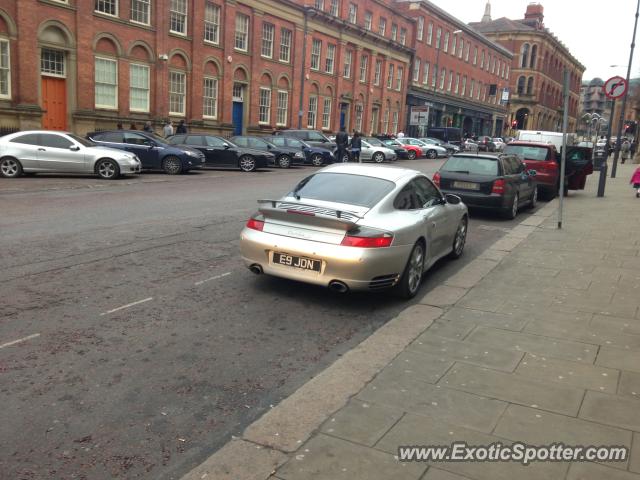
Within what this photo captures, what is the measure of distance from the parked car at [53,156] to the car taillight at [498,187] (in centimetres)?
1110

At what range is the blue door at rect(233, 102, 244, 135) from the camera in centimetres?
3525

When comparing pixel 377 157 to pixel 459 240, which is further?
pixel 377 157

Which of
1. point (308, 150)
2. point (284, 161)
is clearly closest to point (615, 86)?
point (284, 161)

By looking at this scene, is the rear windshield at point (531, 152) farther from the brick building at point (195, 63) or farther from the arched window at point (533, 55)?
the arched window at point (533, 55)

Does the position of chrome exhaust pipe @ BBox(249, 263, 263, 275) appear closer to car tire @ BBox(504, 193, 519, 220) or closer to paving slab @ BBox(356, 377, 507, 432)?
paving slab @ BBox(356, 377, 507, 432)

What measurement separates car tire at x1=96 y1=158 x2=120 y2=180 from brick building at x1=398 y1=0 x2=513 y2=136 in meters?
36.8

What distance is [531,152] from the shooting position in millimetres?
17750

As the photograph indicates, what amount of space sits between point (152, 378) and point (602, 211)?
1386 cm

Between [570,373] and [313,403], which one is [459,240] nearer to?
[570,373]

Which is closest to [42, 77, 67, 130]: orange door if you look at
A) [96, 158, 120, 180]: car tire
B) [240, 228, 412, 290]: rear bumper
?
[96, 158, 120, 180]: car tire

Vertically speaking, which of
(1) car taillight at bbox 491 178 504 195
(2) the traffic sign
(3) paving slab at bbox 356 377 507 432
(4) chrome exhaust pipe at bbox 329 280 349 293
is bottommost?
(3) paving slab at bbox 356 377 507 432

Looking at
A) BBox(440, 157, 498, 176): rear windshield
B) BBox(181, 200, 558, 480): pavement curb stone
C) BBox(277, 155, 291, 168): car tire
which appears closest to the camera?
BBox(181, 200, 558, 480): pavement curb stone

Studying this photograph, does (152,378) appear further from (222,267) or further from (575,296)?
(575,296)

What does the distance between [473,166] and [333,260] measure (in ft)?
27.5
